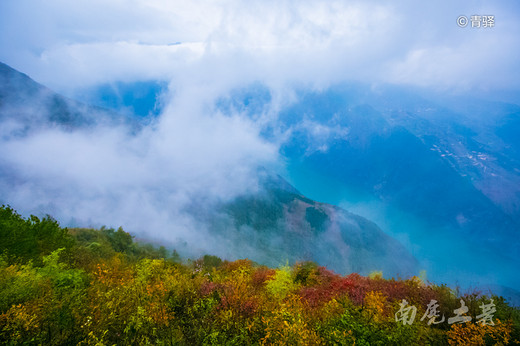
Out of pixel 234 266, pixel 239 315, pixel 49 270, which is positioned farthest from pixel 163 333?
pixel 234 266

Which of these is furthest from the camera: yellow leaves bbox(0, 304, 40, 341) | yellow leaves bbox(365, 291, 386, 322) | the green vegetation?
yellow leaves bbox(365, 291, 386, 322)

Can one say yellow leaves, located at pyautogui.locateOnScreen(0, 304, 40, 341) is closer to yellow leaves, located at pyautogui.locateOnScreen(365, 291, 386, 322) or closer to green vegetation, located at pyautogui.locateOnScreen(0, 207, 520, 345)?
green vegetation, located at pyautogui.locateOnScreen(0, 207, 520, 345)

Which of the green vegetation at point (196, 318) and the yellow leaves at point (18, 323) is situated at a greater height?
the green vegetation at point (196, 318)

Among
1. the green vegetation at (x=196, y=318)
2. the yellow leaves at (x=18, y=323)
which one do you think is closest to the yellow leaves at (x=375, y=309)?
A: the green vegetation at (x=196, y=318)

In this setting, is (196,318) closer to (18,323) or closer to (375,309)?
(18,323)

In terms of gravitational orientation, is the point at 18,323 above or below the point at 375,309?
below

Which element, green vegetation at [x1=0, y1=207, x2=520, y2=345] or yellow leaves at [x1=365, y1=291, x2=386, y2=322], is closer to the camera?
green vegetation at [x1=0, y1=207, x2=520, y2=345]

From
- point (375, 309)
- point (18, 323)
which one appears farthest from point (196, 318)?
point (375, 309)

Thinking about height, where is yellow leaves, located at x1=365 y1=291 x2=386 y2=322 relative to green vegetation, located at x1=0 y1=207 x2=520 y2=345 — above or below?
above

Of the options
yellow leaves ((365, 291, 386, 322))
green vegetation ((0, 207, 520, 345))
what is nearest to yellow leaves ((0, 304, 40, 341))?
green vegetation ((0, 207, 520, 345))

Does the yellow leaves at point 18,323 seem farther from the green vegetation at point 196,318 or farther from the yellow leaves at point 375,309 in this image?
the yellow leaves at point 375,309

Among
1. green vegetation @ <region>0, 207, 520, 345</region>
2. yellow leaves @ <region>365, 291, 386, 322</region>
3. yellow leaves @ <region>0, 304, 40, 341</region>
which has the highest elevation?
yellow leaves @ <region>365, 291, 386, 322</region>
